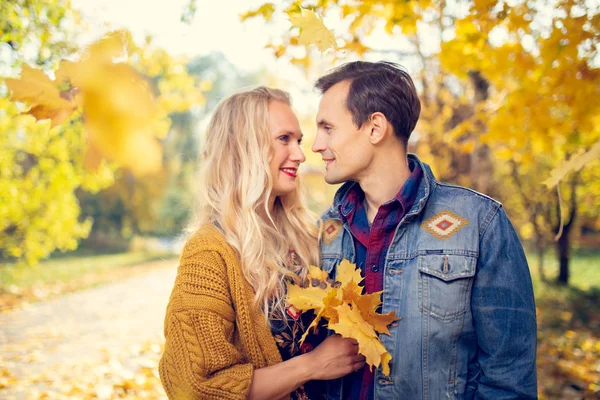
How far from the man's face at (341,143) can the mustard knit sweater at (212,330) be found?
65cm

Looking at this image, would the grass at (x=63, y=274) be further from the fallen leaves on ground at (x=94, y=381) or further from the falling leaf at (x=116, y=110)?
the falling leaf at (x=116, y=110)

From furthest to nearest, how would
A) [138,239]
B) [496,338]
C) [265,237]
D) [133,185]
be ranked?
[138,239] → [133,185] → [265,237] → [496,338]

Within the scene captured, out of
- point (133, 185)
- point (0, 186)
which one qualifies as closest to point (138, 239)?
point (133, 185)

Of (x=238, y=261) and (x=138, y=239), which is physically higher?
(x=238, y=261)

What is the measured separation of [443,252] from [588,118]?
1.99m

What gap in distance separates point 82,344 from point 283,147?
17.3 ft

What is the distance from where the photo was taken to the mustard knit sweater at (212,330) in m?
1.71

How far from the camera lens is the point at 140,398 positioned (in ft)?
12.6

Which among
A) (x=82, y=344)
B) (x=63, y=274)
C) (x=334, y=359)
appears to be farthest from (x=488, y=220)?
(x=63, y=274)

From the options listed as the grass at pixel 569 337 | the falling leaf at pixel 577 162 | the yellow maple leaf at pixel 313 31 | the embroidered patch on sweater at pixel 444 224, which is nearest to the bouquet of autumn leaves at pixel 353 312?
the embroidered patch on sweater at pixel 444 224

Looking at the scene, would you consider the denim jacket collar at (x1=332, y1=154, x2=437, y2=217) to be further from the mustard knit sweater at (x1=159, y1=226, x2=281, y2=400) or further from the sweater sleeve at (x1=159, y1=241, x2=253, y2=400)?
the sweater sleeve at (x1=159, y1=241, x2=253, y2=400)

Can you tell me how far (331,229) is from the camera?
91.9 inches

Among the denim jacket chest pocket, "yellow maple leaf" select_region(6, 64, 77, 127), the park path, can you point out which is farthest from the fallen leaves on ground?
"yellow maple leaf" select_region(6, 64, 77, 127)

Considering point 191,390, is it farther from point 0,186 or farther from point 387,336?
point 0,186
